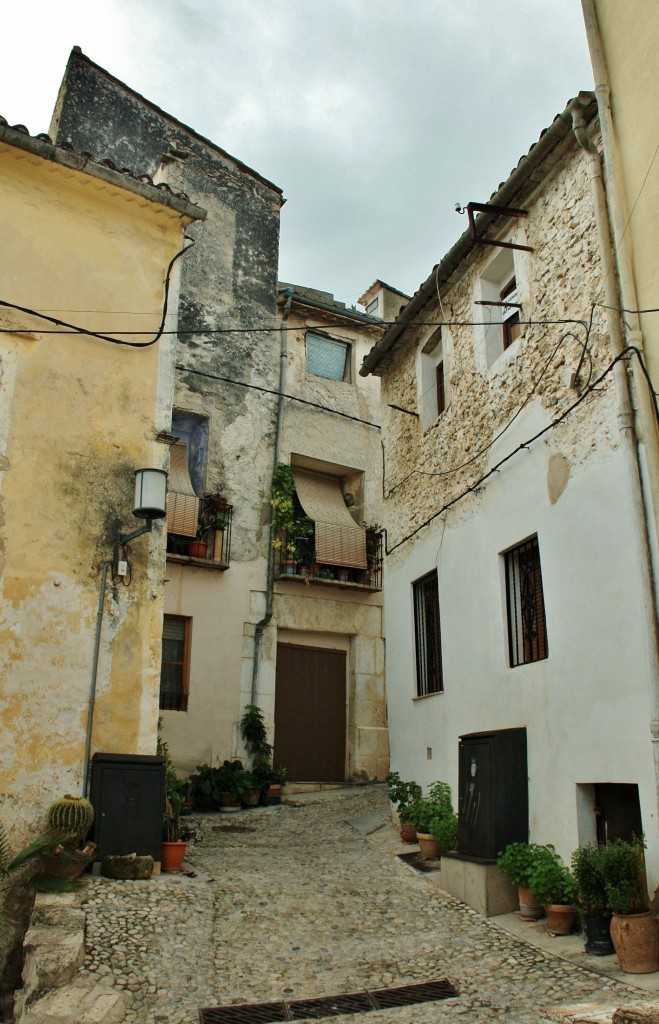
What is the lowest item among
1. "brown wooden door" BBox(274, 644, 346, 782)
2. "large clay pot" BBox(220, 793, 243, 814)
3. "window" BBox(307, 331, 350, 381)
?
"large clay pot" BBox(220, 793, 243, 814)

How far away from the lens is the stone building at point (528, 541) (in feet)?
23.6

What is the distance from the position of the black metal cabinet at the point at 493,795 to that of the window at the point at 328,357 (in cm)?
1031

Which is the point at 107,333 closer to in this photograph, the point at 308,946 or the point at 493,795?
the point at 493,795

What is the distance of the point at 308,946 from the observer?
6555 millimetres

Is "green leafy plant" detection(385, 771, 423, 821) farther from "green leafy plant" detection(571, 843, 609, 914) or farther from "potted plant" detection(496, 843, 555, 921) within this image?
"green leafy plant" detection(571, 843, 609, 914)

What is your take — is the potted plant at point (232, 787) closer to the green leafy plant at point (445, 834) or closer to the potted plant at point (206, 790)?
the potted plant at point (206, 790)

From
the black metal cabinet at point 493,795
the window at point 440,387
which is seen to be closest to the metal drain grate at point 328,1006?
the black metal cabinet at point 493,795

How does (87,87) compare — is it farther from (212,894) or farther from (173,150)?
(212,894)

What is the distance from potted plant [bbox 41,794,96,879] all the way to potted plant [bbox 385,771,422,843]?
406 cm

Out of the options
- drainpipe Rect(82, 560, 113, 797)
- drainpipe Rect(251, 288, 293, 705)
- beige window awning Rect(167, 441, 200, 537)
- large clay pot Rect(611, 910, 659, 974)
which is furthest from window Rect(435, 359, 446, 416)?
large clay pot Rect(611, 910, 659, 974)

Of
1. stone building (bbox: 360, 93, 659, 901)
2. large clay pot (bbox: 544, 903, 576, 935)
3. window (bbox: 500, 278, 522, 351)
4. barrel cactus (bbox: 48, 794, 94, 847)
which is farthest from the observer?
window (bbox: 500, 278, 522, 351)

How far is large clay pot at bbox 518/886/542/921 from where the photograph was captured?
714 cm

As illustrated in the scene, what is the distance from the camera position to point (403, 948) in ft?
21.7

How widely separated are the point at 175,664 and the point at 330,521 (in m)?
4.21
